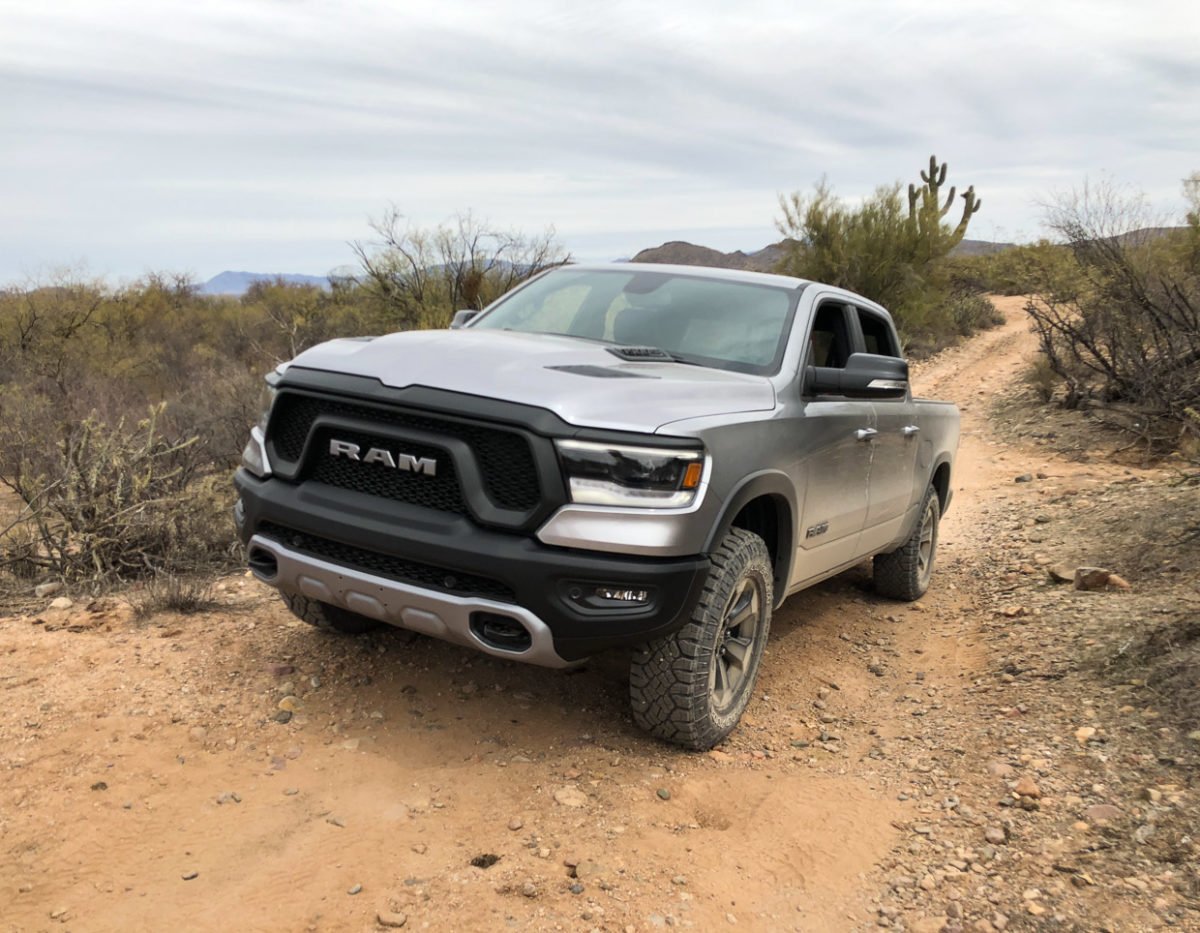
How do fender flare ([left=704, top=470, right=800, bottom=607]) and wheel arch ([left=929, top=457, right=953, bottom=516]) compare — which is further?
wheel arch ([left=929, top=457, right=953, bottom=516])

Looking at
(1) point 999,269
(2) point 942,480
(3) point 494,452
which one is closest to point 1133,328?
(2) point 942,480

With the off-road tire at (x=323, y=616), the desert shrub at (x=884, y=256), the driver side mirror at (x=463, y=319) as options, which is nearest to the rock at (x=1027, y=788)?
the off-road tire at (x=323, y=616)

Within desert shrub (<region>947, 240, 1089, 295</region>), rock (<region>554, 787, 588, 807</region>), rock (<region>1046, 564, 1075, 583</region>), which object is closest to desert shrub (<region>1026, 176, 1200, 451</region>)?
rock (<region>1046, 564, 1075, 583</region>)

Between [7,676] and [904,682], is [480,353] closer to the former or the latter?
[7,676]

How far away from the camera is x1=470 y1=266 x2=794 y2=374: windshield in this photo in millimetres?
4320

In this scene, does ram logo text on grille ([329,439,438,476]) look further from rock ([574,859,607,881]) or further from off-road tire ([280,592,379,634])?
rock ([574,859,607,881])

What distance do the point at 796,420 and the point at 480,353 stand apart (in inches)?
53.4

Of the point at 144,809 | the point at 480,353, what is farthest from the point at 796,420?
the point at 144,809

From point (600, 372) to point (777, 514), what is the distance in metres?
1.06

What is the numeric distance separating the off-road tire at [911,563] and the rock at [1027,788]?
240cm

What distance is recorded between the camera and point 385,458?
10.9 feet

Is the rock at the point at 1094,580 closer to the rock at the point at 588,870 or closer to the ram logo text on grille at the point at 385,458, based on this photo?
the rock at the point at 588,870

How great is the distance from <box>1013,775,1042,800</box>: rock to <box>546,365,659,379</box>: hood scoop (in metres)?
2.03

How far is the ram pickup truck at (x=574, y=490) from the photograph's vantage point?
3.12 meters
